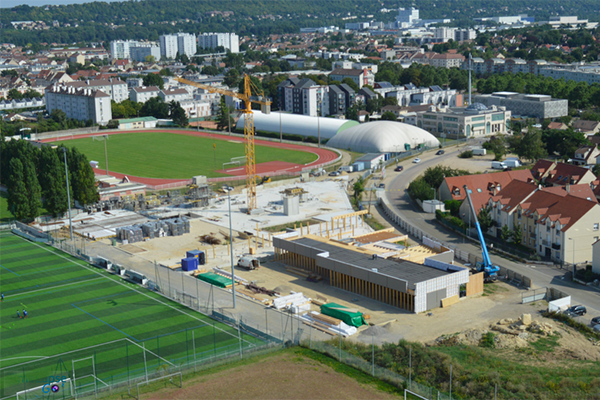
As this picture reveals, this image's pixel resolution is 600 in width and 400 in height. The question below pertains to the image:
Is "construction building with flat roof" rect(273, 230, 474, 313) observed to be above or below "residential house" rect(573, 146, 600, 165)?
below

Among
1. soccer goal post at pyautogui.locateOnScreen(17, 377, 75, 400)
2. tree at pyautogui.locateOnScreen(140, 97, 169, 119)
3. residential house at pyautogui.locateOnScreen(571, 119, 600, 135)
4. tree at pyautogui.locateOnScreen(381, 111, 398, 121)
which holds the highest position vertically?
tree at pyautogui.locateOnScreen(140, 97, 169, 119)

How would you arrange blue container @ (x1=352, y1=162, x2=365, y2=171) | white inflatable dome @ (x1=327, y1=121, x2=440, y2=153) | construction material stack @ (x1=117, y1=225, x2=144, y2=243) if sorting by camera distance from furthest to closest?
1. white inflatable dome @ (x1=327, y1=121, x2=440, y2=153)
2. blue container @ (x1=352, y1=162, x2=365, y2=171)
3. construction material stack @ (x1=117, y1=225, x2=144, y2=243)

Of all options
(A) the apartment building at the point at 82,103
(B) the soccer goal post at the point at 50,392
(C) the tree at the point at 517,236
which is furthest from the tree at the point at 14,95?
(B) the soccer goal post at the point at 50,392

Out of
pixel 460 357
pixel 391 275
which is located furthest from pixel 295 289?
pixel 460 357

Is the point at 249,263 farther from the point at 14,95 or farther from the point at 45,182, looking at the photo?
the point at 14,95

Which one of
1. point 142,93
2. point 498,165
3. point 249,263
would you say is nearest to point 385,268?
point 249,263

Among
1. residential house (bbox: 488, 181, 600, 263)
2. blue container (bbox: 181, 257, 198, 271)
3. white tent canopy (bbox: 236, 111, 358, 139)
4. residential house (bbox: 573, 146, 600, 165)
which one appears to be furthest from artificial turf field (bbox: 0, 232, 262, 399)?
white tent canopy (bbox: 236, 111, 358, 139)

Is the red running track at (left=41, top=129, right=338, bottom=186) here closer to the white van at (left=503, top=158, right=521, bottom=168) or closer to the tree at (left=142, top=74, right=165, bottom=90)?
the white van at (left=503, top=158, right=521, bottom=168)
